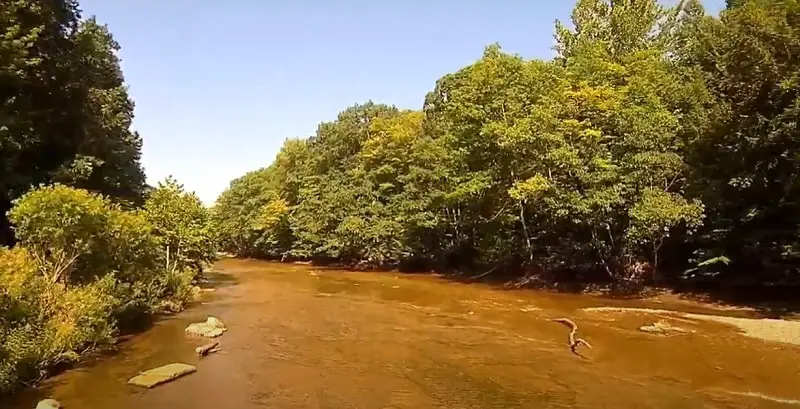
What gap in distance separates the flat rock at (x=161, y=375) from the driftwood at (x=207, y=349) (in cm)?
221

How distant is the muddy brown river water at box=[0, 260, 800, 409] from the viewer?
45.9ft

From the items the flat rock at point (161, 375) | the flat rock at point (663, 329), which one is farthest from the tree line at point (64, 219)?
the flat rock at point (663, 329)

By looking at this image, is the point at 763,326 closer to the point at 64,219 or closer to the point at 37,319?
the point at 37,319

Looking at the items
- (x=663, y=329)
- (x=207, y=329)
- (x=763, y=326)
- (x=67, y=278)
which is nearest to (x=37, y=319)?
(x=67, y=278)

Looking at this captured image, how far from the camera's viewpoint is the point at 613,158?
33812 millimetres

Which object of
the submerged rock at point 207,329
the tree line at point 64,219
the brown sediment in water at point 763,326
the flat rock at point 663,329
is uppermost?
the tree line at point 64,219

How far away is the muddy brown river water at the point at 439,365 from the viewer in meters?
14.0

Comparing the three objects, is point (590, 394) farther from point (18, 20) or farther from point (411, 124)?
point (411, 124)

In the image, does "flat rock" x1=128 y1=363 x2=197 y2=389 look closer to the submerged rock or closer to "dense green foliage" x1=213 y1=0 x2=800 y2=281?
the submerged rock

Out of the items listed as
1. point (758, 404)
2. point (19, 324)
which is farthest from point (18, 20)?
point (758, 404)

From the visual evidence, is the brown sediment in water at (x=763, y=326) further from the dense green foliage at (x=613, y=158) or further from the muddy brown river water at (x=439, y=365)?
the dense green foliage at (x=613, y=158)

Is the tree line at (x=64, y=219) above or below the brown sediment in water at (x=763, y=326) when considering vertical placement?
above

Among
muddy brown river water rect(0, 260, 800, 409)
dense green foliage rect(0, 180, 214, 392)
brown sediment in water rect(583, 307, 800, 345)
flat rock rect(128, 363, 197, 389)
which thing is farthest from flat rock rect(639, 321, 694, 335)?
dense green foliage rect(0, 180, 214, 392)

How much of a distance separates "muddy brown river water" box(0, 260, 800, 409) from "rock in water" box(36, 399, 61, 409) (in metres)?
0.42
